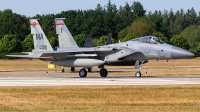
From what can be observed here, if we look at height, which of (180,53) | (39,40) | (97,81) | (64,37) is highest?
(64,37)

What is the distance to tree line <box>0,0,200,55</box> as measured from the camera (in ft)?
339

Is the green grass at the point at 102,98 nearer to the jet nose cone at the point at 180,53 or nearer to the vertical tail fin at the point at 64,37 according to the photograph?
the jet nose cone at the point at 180,53

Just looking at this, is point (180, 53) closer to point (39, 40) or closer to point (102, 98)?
point (39, 40)

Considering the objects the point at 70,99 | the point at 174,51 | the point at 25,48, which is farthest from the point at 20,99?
the point at 25,48

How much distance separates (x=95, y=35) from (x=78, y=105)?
11086cm

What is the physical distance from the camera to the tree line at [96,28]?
339 ft

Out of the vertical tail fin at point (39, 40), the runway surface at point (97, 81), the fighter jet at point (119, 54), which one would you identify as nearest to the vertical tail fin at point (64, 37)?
the vertical tail fin at point (39, 40)

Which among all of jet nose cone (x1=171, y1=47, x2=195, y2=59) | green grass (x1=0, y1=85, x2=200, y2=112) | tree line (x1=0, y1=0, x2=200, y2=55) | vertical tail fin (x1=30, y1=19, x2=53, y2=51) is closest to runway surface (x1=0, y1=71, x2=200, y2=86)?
jet nose cone (x1=171, y1=47, x2=195, y2=59)

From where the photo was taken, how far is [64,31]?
3662cm

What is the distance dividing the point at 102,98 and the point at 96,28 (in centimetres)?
10973

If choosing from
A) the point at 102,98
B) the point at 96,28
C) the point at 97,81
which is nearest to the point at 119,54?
the point at 97,81

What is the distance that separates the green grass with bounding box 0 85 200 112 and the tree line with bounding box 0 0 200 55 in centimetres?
7569

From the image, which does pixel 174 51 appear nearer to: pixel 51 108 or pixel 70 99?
pixel 70 99

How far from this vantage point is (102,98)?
60.8ft
